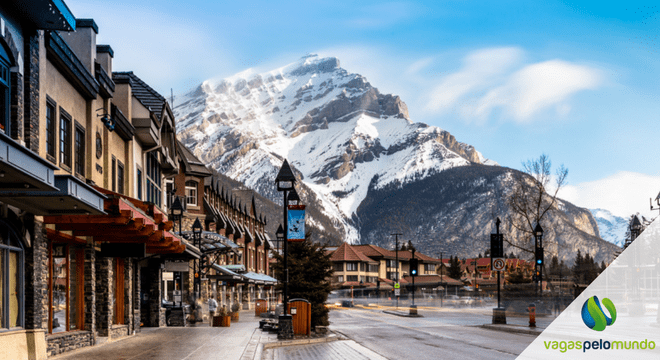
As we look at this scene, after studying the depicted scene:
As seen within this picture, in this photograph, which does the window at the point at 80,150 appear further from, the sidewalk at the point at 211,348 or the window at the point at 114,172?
the sidewalk at the point at 211,348

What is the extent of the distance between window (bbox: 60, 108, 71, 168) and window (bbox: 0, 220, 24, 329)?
12.4 feet

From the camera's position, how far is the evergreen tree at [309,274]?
3167cm

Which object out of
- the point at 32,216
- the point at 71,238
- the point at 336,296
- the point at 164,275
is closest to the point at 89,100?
the point at 71,238

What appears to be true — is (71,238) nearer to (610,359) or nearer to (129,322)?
(129,322)

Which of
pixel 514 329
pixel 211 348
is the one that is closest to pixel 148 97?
pixel 211 348

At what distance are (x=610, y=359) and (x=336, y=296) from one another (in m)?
93.1

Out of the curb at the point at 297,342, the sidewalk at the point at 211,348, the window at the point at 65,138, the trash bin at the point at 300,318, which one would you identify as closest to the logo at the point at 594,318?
the curb at the point at 297,342

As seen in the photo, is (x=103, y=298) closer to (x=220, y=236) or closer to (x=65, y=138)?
(x=65, y=138)

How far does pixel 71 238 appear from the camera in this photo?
65.6 feet

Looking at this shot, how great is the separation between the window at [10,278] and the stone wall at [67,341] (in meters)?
2.12

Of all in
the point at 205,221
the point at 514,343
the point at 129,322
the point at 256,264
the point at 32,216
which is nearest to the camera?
the point at 32,216

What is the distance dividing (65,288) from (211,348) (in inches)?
184

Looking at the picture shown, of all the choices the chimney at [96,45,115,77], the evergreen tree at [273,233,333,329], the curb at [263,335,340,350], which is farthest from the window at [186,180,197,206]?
the chimney at [96,45,115,77]

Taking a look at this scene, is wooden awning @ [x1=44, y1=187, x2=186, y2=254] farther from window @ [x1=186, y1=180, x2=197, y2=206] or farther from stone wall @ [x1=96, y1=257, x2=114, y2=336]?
window @ [x1=186, y1=180, x2=197, y2=206]
